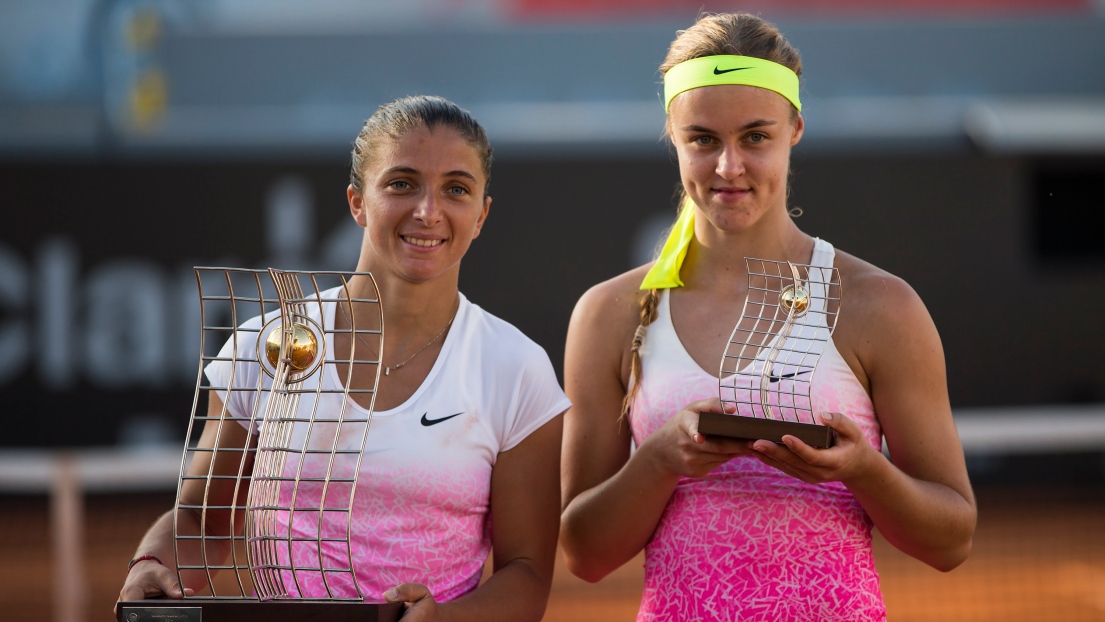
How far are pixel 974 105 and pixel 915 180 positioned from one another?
7.31 feet

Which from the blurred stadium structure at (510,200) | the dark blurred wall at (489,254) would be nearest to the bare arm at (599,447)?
the blurred stadium structure at (510,200)

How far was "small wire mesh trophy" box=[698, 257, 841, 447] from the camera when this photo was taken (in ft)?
6.80

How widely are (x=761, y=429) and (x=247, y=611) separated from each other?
0.80 meters

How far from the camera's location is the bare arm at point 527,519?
7.00 ft

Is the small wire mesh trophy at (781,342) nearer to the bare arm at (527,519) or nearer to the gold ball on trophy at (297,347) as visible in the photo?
the bare arm at (527,519)

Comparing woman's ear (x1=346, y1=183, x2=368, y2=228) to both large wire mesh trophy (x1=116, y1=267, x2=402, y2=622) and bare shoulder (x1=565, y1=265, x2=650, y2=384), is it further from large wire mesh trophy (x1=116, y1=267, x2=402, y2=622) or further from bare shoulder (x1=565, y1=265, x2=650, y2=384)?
bare shoulder (x1=565, y1=265, x2=650, y2=384)

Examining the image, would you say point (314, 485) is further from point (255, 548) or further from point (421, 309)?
point (421, 309)

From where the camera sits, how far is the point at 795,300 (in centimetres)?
207

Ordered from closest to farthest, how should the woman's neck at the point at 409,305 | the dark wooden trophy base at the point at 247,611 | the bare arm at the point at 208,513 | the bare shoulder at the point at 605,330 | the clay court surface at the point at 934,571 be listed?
the dark wooden trophy base at the point at 247,611
the bare arm at the point at 208,513
the woman's neck at the point at 409,305
the bare shoulder at the point at 605,330
the clay court surface at the point at 934,571

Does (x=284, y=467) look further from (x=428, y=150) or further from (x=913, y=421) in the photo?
(x=913, y=421)

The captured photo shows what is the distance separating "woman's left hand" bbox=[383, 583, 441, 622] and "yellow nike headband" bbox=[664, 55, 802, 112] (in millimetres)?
1012

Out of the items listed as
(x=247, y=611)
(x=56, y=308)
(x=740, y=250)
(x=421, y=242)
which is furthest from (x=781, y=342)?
(x=56, y=308)

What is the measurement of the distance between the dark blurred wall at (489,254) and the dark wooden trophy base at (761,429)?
17.8 feet

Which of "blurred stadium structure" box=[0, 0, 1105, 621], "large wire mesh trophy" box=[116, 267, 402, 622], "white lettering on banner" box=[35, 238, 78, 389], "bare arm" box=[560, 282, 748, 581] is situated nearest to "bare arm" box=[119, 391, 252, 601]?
"large wire mesh trophy" box=[116, 267, 402, 622]
